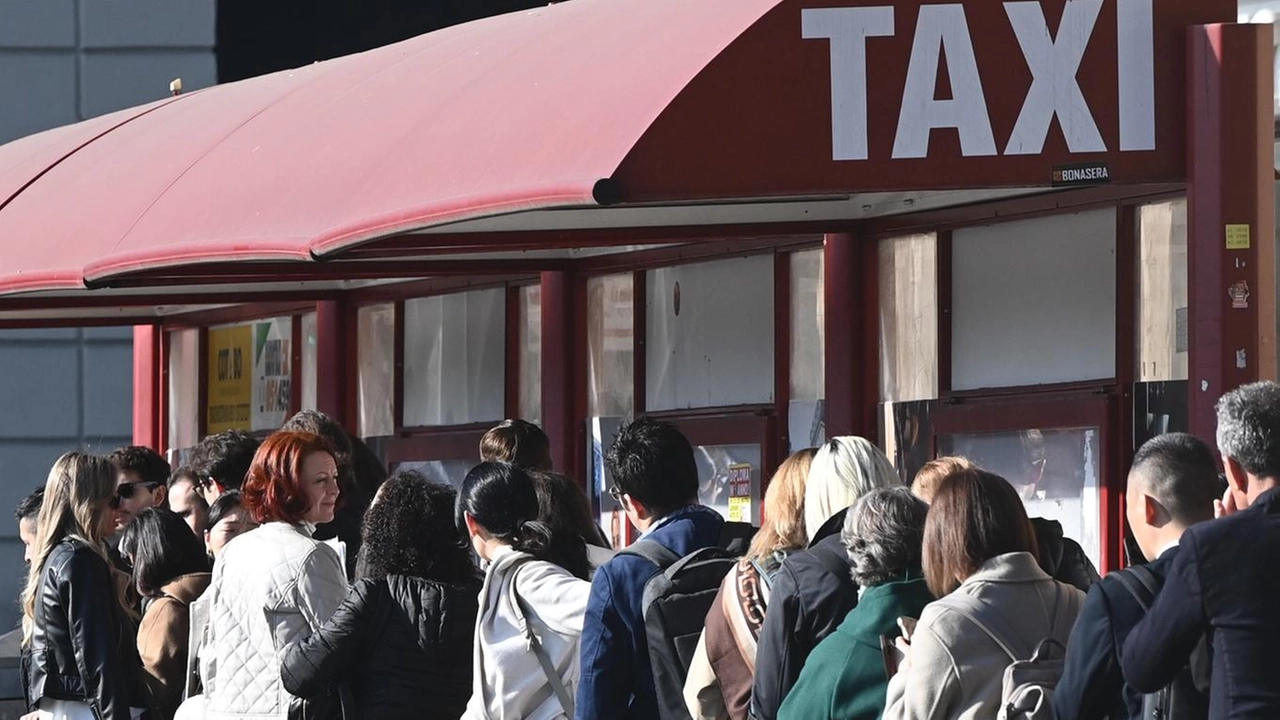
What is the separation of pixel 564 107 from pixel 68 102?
1338 centimetres

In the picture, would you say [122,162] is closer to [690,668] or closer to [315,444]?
[315,444]

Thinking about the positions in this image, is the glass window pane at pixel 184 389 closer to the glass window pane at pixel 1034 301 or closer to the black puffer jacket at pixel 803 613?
the glass window pane at pixel 1034 301

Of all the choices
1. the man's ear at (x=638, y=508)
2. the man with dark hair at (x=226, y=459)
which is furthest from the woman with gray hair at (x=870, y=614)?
the man with dark hair at (x=226, y=459)

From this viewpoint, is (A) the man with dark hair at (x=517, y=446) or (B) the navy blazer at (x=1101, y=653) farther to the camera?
(A) the man with dark hair at (x=517, y=446)

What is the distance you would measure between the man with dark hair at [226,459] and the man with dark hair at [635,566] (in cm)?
233

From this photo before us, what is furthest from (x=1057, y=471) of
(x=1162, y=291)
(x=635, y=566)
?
(x=635, y=566)

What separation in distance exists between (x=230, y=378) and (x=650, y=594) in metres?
8.16

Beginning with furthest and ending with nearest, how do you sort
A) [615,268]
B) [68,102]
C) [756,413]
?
[68,102] → [615,268] → [756,413]

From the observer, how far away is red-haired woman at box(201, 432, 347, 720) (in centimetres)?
620

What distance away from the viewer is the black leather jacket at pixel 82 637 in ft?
22.6

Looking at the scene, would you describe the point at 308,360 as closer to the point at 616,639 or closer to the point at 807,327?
the point at 807,327

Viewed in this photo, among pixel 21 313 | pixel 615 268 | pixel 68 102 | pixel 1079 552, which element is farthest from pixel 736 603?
pixel 68 102

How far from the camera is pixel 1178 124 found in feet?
20.3

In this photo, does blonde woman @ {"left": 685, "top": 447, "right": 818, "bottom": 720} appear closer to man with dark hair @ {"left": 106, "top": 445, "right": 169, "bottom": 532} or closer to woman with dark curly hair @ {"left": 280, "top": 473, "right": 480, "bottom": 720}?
woman with dark curly hair @ {"left": 280, "top": 473, "right": 480, "bottom": 720}
